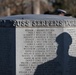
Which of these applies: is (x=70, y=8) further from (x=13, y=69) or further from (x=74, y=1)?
(x=13, y=69)

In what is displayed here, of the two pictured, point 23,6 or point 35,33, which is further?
point 23,6

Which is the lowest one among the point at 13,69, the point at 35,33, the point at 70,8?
the point at 13,69

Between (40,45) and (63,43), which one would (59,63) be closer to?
(63,43)

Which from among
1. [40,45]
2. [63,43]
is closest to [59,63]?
[63,43]

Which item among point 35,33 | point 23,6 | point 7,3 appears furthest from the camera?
point 23,6

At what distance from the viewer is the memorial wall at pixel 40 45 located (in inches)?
490

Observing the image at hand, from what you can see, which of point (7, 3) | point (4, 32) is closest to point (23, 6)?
point (7, 3)

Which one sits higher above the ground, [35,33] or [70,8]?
[70,8]

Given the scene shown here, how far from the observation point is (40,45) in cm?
1249

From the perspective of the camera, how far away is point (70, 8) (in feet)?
131

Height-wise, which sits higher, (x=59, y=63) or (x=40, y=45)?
(x=40, y=45)

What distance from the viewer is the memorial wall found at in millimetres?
12453

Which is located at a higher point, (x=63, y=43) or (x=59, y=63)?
(x=63, y=43)

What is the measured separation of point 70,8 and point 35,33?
27704 mm
